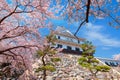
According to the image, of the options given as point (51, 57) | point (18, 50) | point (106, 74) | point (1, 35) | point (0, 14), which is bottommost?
point (106, 74)

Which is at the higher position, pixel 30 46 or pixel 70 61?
pixel 30 46

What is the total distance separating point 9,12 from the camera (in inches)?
527

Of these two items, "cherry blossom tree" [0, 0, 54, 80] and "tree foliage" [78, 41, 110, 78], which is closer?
"cherry blossom tree" [0, 0, 54, 80]

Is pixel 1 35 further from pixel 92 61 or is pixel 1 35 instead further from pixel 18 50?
pixel 92 61

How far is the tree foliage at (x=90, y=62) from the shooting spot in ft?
81.9

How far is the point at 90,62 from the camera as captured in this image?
27.0m

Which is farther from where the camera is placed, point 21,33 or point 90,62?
point 90,62

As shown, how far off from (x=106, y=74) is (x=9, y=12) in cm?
1500

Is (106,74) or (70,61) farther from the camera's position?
(70,61)

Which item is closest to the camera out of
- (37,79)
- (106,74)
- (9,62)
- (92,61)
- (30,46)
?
(30,46)

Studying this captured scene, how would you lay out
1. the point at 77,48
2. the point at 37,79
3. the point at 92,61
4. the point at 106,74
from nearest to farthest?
the point at 37,79
the point at 106,74
the point at 92,61
the point at 77,48

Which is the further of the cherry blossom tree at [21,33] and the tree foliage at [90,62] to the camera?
the tree foliage at [90,62]

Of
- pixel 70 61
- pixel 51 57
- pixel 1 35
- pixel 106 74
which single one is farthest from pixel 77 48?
pixel 1 35

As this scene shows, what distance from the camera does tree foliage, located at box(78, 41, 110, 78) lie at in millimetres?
24952
